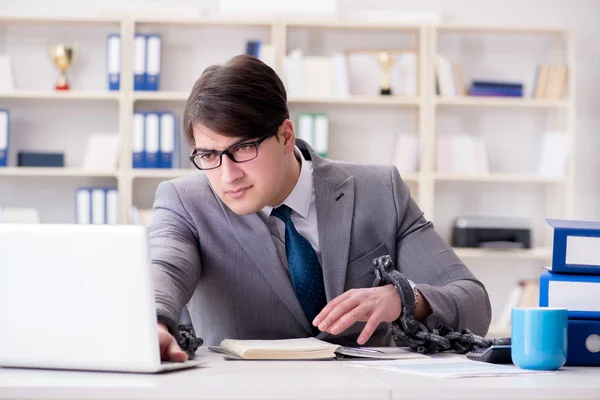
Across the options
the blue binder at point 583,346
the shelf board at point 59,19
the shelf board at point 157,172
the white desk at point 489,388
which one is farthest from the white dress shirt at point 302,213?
the shelf board at point 59,19

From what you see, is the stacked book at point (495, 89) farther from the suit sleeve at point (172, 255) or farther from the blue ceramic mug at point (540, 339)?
the blue ceramic mug at point (540, 339)

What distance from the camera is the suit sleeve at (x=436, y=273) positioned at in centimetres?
182

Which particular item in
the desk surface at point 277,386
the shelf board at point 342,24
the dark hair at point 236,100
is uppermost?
the shelf board at point 342,24

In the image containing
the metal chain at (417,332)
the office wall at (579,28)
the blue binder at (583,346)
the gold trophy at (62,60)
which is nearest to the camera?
the blue binder at (583,346)

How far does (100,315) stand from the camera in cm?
131

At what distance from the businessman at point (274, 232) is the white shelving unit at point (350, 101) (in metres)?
2.62

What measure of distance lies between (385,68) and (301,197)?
289cm

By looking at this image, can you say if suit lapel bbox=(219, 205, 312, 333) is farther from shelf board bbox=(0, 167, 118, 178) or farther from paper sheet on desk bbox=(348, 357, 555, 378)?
shelf board bbox=(0, 167, 118, 178)

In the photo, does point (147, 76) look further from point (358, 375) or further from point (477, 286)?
point (358, 375)

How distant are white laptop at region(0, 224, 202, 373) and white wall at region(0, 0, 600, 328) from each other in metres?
3.63

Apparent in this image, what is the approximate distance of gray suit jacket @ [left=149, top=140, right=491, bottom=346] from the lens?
2.00m

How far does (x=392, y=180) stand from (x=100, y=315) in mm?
1032

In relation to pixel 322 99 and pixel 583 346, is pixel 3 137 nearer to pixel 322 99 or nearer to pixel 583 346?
pixel 322 99

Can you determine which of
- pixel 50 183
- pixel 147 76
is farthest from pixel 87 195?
pixel 147 76
